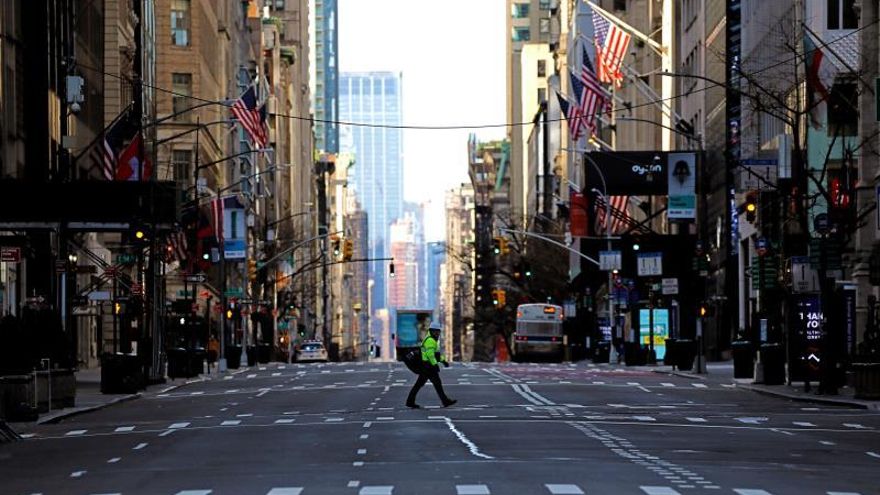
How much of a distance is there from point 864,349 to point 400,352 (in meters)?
98.9

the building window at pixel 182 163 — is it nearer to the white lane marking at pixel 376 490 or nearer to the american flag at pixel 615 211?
the american flag at pixel 615 211

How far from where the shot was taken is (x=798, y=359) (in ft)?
184

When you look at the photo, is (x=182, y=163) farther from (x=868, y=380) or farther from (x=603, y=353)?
(x=868, y=380)

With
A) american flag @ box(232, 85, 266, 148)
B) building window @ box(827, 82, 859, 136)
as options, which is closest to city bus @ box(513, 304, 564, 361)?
american flag @ box(232, 85, 266, 148)

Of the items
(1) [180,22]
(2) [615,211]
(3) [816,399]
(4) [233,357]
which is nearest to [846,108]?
(3) [816,399]

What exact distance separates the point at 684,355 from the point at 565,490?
54.6 meters

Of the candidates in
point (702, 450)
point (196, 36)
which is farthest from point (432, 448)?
point (196, 36)

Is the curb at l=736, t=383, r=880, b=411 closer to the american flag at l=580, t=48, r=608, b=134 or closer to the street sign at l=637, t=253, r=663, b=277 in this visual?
the street sign at l=637, t=253, r=663, b=277

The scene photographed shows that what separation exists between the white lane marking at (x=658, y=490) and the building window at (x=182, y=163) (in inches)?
3873

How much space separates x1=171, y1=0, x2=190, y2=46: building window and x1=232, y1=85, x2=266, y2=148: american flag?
42.8 metres

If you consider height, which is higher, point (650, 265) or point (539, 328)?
point (650, 265)

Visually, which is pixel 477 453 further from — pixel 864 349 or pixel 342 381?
pixel 342 381

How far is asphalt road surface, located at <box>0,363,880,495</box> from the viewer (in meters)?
23.2

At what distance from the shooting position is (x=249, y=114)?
81.6 m
